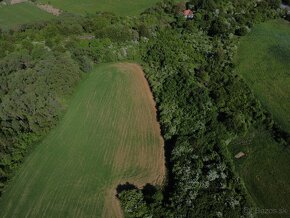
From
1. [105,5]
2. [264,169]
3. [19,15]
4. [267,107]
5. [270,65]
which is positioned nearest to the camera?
[264,169]

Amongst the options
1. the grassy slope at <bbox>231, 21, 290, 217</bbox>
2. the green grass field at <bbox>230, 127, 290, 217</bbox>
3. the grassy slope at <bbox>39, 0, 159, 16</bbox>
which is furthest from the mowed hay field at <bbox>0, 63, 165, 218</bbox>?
the grassy slope at <bbox>39, 0, 159, 16</bbox>

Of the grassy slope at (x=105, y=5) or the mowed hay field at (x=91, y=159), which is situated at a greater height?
the grassy slope at (x=105, y=5)

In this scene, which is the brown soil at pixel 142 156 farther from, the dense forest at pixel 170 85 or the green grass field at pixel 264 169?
the green grass field at pixel 264 169

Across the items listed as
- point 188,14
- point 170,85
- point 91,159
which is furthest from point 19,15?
point 91,159

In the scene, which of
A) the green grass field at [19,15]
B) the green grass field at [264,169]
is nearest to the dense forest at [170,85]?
the green grass field at [264,169]

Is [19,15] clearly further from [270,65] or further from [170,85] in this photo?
[270,65]

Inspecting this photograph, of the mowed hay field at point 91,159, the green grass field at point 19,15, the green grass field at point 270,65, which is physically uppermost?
the green grass field at point 19,15
